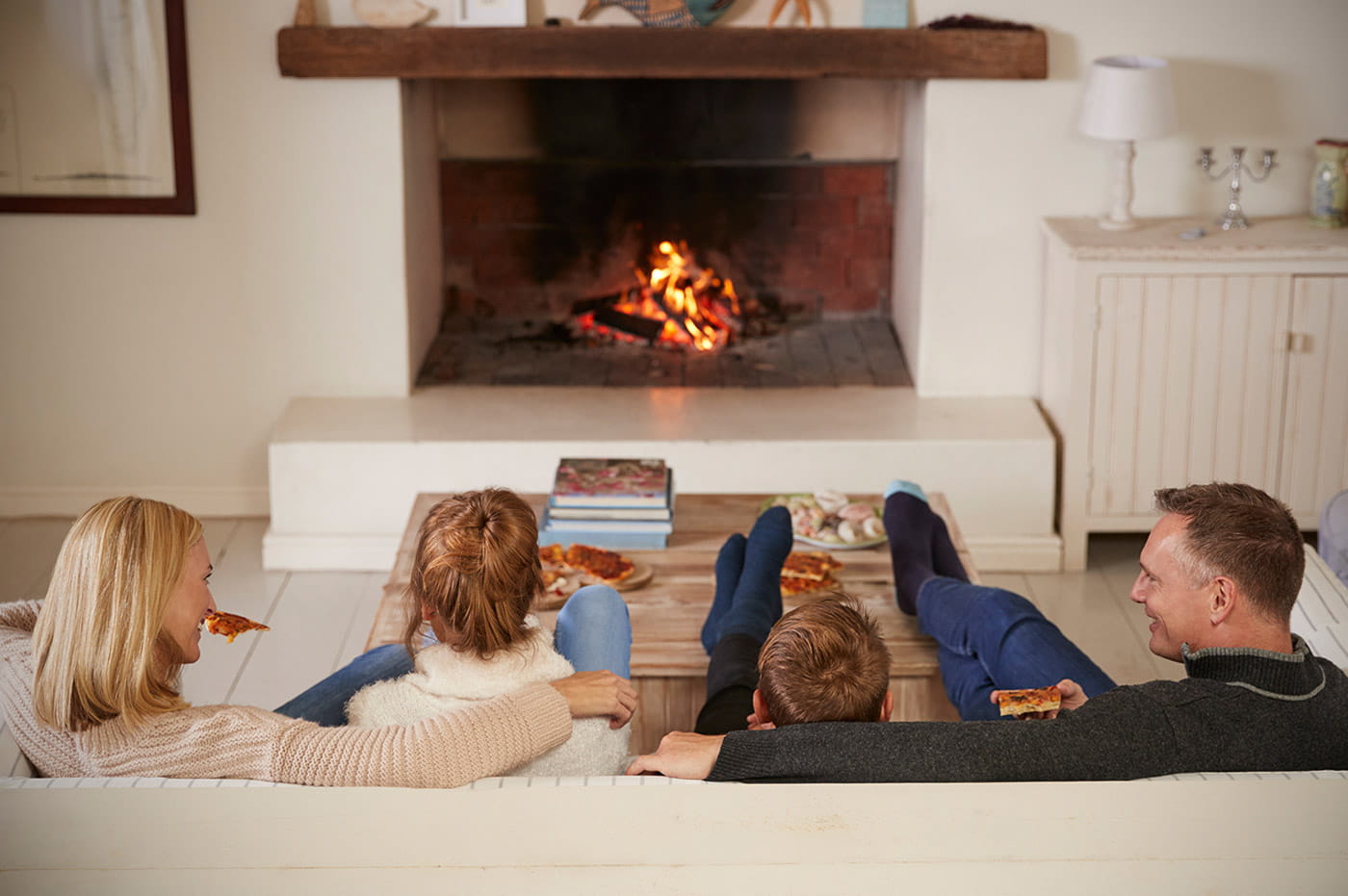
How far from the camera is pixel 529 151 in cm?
448

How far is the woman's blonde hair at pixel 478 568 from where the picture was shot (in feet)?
6.09

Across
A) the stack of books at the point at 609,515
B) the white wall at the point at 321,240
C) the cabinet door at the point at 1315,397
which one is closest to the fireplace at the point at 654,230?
the white wall at the point at 321,240

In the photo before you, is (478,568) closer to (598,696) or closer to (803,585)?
(598,696)

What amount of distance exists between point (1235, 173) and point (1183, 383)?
594 millimetres

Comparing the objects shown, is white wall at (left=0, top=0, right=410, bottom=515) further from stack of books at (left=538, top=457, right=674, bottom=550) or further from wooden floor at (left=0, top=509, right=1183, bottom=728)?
stack of books at (left=538, top=457, right=674, bottom=550)

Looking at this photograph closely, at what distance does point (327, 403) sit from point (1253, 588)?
9.07 ft

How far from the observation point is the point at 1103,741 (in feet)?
5.52

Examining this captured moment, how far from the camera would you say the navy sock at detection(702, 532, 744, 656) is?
8.21ft

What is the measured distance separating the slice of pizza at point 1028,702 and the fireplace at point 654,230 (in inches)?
90.7

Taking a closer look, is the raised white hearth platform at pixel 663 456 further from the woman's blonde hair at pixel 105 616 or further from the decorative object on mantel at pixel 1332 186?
the woman's blonde hair at pixel 105 616

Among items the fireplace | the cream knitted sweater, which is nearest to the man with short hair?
the cream knitted sweater

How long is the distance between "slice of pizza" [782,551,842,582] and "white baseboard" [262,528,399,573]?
132 cm

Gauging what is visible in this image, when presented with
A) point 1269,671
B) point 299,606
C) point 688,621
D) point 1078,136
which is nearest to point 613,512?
point 688,621

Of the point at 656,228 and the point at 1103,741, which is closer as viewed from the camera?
Result: the point at 1103,741
